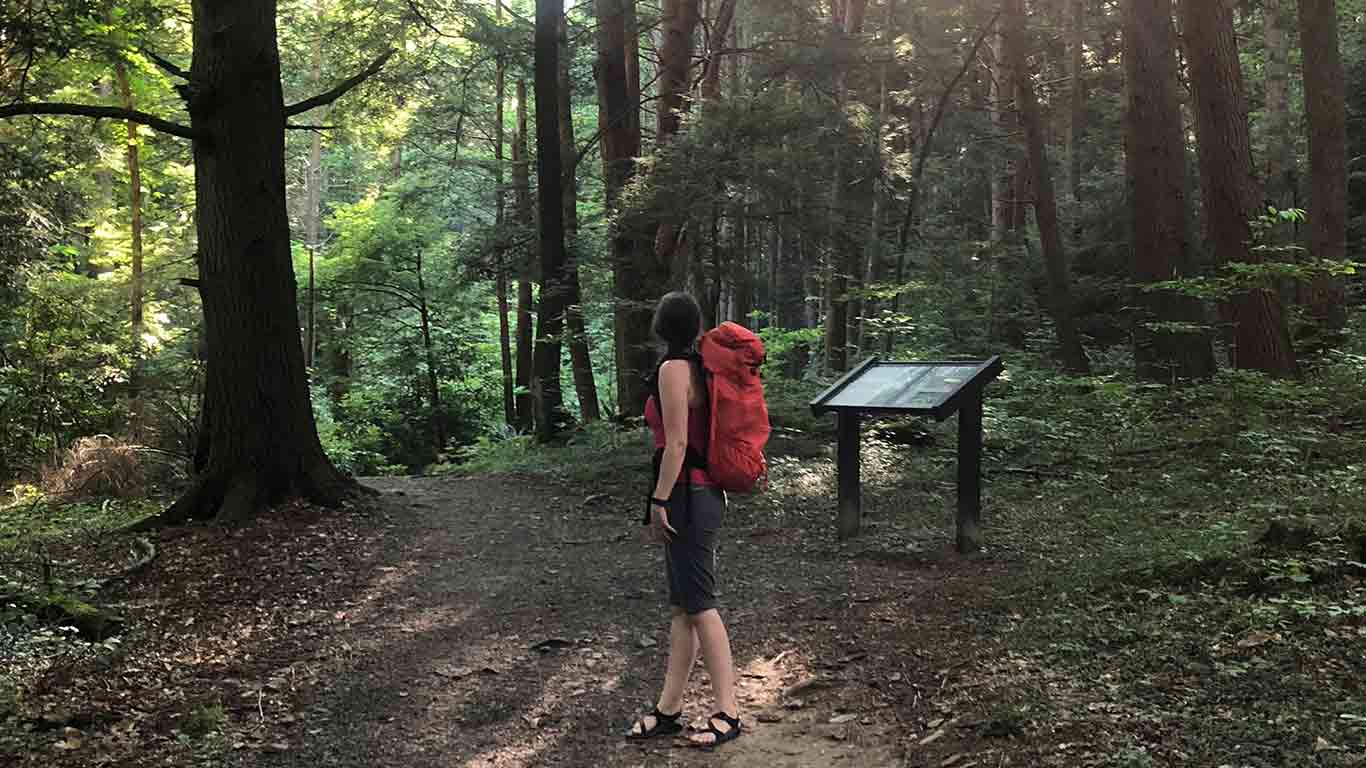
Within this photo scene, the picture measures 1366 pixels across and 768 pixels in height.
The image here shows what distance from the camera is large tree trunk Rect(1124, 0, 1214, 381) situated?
11422 mm

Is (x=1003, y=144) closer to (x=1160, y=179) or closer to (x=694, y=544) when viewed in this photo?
(x=1160, y=179)

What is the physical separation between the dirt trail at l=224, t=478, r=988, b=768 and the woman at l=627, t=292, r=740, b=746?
1.07 ft

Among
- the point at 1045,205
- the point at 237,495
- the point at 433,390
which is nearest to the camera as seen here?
the point at 237,495

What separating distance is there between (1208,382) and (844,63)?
6280mm

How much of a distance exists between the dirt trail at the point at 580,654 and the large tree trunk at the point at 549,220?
5.21m

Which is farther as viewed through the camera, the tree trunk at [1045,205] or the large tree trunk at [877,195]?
the tree trunk at [1045,205]

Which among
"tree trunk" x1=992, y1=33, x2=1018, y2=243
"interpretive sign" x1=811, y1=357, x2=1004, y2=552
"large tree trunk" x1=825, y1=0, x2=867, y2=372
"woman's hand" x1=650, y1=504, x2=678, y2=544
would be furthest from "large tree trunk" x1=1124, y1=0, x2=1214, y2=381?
"woman's hand" x1=650, y1=504, x2=678, y2=544

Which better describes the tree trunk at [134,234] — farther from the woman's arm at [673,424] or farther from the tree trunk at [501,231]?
the woman's arm at [673,424]

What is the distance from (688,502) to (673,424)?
0.35 m

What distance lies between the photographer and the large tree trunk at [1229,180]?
10539mm

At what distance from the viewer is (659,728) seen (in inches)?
161

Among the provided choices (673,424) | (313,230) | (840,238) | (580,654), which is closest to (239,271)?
(580,654)

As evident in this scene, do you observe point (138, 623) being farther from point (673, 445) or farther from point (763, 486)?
point (763, 486)

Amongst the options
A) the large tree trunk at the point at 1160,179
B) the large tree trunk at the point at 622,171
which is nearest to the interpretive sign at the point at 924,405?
the large tree trunk at the point at 622,171
